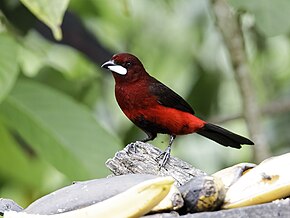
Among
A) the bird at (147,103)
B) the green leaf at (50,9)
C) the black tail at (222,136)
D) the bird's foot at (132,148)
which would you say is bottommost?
the bird's foot at (132,148)

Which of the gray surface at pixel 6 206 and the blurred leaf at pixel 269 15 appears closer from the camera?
the gray surface at pixel 6 206

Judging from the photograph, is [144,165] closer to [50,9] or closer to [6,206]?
[6,206]

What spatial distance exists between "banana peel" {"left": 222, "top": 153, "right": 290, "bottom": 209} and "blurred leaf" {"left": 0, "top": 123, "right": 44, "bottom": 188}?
1.72m

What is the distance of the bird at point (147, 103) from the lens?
2234 millimetres

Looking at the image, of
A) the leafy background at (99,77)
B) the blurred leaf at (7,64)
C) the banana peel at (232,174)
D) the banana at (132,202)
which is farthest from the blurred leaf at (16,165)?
the banana at (132,202)

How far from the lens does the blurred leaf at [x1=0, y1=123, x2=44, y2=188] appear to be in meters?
3.27

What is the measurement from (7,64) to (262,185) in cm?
114

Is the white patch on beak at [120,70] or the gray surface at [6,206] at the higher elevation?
the white patch on beak at [120,70]

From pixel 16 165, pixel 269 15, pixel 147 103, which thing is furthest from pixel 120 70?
pixel 16 165

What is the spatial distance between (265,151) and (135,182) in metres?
1.72

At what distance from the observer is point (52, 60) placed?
472cm

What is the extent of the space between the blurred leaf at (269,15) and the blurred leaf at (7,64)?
2.16 feet

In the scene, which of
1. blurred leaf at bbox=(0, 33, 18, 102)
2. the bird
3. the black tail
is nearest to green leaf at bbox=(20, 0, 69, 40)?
the bird

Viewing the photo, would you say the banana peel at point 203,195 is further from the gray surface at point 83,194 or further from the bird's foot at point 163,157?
the bird's foot at point 163,157
